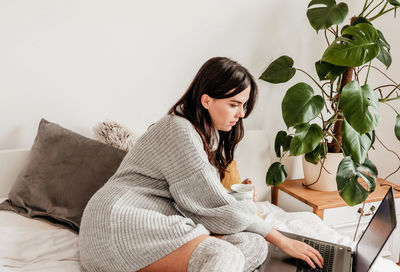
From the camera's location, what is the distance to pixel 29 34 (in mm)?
1762

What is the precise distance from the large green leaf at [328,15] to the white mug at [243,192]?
3.10 feet

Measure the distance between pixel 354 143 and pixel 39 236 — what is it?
131 centimetres

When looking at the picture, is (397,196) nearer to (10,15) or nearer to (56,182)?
(56,182)

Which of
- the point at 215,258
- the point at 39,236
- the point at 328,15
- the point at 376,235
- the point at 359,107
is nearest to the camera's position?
the point at 215,258

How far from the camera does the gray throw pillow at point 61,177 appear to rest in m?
1.55

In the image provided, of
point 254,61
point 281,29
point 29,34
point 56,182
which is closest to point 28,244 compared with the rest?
point 56,182

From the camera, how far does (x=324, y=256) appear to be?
1.30 meters

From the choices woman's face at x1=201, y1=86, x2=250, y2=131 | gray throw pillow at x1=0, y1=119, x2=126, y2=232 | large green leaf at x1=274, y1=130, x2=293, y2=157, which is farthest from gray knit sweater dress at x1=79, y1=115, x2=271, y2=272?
large green leaf at x1=274, y1=130, x2=293, y2=157

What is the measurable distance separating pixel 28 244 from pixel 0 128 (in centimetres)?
70

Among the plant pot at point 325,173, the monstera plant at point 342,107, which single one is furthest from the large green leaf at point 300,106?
the plant pot at point 325,173

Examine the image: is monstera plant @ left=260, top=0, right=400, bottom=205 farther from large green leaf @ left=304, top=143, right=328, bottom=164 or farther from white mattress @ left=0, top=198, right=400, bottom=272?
white mattress @ left=0, top=198, right=400, bottom=272

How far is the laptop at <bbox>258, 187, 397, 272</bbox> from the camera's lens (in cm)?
109

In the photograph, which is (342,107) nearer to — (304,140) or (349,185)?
(304,140)

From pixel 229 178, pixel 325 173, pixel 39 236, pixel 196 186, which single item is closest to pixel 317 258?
pixel 196 186
